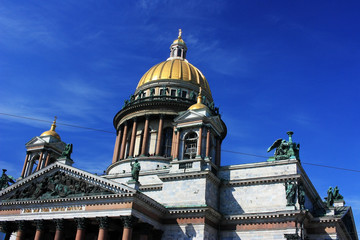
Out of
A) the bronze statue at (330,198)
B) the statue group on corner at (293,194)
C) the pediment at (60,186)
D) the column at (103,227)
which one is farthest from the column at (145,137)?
the bronze statue at (330,198)

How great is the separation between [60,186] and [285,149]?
18.4 meters

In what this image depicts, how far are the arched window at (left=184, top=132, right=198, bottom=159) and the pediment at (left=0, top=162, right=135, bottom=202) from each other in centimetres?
773

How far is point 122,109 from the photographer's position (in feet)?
155

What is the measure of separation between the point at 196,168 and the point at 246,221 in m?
5.59

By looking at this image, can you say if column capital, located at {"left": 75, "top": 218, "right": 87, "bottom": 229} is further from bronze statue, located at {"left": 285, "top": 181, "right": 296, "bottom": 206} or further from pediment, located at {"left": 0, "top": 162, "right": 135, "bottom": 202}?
bronze statue, located at {"left": 285, "top": 181, "right": 296, "bottom": 206}

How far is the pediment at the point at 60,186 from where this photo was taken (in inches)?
1177

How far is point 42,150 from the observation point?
43.7 m

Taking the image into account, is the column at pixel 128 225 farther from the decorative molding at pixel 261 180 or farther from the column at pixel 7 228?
the column at pixel 7 228

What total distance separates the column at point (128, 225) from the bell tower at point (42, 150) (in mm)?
18840

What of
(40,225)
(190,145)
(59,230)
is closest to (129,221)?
(59,230)

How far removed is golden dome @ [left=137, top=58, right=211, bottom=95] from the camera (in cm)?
4847

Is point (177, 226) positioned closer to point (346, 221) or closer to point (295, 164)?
point (295, 164)

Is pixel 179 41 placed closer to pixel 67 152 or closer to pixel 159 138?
pixel 159 138

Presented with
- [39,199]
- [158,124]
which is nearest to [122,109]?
[158,124]
